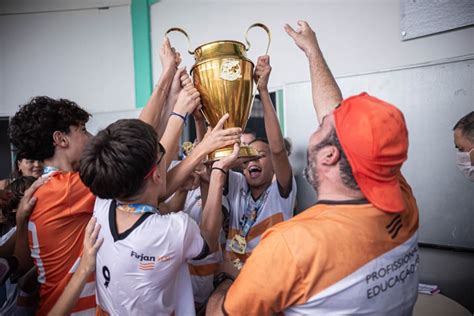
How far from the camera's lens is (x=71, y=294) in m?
1.21

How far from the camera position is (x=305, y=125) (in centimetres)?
343

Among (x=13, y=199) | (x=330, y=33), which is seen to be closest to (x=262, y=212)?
(x=13, y=199)

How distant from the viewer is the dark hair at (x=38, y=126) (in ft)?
4.78

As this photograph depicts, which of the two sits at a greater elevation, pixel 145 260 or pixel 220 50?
pixel 220 50

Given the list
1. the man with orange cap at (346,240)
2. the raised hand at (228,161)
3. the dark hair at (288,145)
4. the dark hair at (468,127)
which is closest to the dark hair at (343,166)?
the man with orange cap at (346,240)

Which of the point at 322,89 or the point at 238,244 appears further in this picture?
the point at 238,244

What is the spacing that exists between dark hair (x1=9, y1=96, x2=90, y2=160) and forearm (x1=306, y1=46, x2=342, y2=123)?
1077 millimetres

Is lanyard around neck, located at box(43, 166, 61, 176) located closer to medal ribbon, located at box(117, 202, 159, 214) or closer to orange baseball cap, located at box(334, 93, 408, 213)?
medal ribbon, located at box(117, 202, 159, 214)

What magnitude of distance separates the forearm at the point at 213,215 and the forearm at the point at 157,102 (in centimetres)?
41

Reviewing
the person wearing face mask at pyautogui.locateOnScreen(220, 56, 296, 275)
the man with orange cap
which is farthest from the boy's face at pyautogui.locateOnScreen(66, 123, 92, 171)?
the man with orange cap

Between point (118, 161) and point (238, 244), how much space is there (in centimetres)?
89

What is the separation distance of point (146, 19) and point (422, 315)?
406cm

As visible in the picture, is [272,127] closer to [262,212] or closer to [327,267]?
[262,212]

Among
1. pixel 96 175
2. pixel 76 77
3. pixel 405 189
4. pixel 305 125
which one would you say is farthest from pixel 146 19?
pixel 405 189
